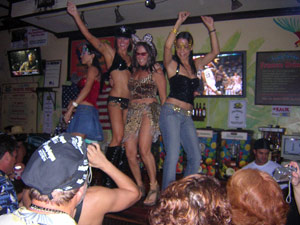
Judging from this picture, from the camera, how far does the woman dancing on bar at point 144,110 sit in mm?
2713

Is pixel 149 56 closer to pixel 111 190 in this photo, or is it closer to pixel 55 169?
pixel 111 190

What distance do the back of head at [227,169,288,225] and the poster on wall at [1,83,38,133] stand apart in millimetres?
6041

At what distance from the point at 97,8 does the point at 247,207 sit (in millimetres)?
3969

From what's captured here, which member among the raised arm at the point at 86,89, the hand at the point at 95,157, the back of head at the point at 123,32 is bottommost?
the hand at the point at 95,157

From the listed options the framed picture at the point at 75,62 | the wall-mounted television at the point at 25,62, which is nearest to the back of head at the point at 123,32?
the framed picture at the point at 75,62

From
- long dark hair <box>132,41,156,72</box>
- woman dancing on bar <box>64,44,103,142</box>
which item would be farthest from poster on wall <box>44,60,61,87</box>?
long dark hair <box>132,41,156,72</box>

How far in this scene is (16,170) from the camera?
8.02 feet

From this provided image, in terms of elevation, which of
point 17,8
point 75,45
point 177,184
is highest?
point 17,8

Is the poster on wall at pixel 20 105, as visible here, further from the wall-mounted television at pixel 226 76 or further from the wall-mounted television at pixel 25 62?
the wall-mounted television at pixel 226 76

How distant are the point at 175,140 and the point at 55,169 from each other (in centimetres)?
168

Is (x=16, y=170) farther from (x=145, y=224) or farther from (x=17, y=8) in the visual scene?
(x=17, y=8)

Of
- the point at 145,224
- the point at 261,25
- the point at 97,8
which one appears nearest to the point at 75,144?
the point at 145,224

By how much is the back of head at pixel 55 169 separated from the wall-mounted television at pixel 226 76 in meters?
3.82

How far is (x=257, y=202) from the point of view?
99 cm
